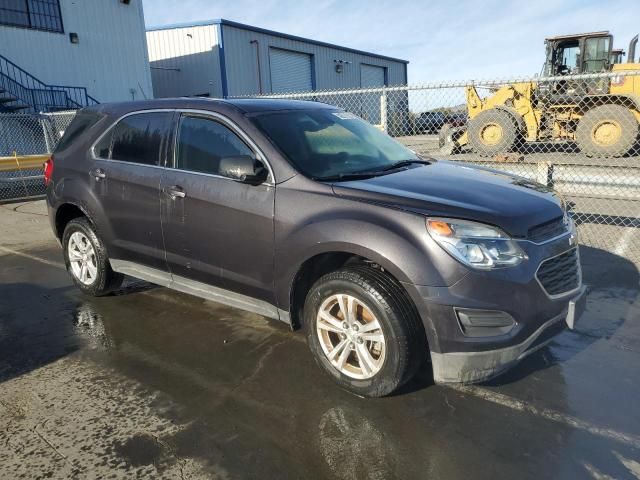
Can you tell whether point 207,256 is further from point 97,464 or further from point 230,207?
point 97,464

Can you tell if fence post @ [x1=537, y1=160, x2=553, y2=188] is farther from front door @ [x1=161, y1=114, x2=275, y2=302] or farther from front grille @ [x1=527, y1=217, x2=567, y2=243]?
front door @ [x1=161, y1=114, x2=275, y2=302]

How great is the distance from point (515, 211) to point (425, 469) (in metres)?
1.48

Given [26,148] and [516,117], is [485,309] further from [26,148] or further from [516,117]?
[26,148]

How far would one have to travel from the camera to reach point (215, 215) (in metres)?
3.55

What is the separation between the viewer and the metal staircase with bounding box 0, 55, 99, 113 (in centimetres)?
1645

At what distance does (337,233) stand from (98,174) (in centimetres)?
259

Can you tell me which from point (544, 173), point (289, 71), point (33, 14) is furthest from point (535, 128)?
point (289, 71)

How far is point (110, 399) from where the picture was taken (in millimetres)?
3127

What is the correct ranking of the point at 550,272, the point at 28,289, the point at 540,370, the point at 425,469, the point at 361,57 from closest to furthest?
the point at 425,469
the point at 550,272
the point at 540,370
the point at 28,289
the point at 361,57

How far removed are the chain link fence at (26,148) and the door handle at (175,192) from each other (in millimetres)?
7808

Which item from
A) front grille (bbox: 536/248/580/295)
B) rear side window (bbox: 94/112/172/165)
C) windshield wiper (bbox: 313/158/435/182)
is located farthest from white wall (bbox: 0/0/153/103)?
front grille (bbox: 536/248/580/295)

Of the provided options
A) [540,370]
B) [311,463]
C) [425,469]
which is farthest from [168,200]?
[540,370]

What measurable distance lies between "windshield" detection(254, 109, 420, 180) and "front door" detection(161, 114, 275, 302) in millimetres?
252

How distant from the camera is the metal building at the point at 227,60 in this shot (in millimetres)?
24688
